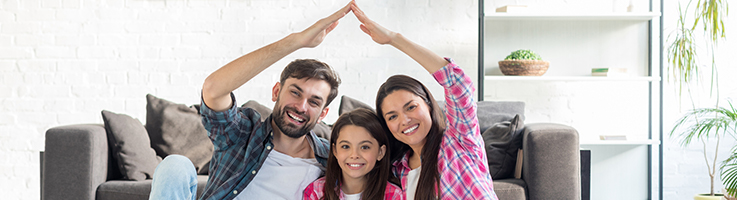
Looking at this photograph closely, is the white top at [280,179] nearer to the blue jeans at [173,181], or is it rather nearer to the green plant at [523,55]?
the blue jeans at [173,181]

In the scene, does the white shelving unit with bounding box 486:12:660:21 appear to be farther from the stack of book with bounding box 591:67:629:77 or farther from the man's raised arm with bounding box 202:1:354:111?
the man's raised arm with bounding box 202:1:354:111

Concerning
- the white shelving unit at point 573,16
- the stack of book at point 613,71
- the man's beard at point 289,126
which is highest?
the white shelving unit at point 573,16

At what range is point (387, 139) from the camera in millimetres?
1507

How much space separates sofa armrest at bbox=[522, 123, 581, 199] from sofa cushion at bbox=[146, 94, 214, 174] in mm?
1457

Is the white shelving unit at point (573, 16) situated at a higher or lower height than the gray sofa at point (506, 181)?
higher

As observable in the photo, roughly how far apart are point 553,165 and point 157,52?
2.38m

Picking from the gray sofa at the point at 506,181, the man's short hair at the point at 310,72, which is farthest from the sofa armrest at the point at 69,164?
the man's short hair at the point at 310,72

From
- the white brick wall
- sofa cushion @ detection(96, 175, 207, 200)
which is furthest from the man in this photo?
the white brick wall

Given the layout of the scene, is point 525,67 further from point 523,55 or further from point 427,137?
point 427,137

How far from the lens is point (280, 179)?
4.99 ft

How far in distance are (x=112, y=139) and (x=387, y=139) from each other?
4.54 ft

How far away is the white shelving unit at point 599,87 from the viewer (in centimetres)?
323

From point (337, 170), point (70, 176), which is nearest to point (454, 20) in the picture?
point (337, 170)

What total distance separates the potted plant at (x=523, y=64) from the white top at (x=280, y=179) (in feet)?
5.81
